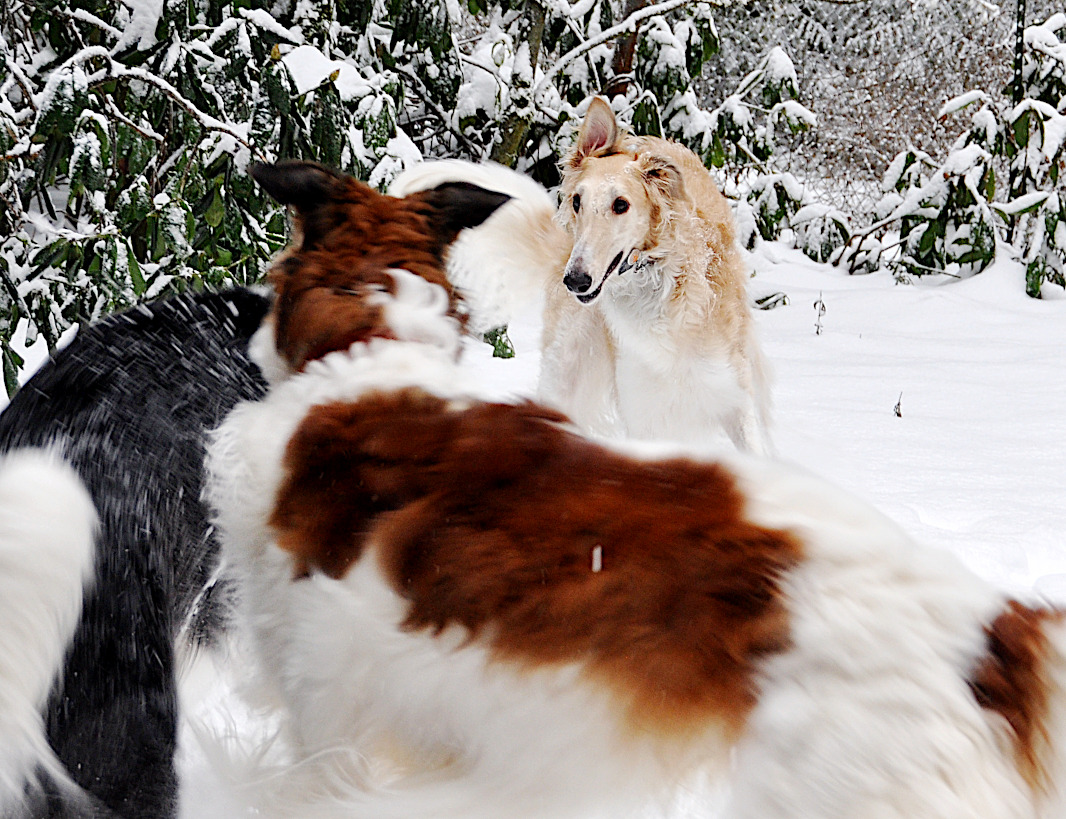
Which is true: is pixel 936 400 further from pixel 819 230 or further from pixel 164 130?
pixel 819 230

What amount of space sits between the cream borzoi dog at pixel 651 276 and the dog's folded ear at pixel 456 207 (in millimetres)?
1540

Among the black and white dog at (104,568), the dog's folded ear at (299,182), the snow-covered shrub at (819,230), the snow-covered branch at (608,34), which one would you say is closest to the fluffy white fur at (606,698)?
the black and white dog at (104,568)

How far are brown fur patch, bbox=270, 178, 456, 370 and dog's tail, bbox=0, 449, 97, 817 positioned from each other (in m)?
0.66

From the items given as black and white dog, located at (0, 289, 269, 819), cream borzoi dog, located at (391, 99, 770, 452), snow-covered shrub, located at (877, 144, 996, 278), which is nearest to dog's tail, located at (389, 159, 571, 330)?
cream borzoi dog, located at (391, 99, 770, 452)

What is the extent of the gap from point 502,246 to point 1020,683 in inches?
116

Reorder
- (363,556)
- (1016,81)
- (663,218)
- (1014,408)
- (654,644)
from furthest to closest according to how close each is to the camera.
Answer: (1016,81) → (1014,408) → (663,218) → (363,556) → (654,644)

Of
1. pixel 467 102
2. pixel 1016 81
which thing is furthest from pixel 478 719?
pixel 1016 81

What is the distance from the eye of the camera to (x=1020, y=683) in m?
1.18

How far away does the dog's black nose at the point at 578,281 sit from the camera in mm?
3959

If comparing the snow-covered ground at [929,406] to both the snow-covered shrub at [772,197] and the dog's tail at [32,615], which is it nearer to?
the dog's tail at [32,615]

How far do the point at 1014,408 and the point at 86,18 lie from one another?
16.6 ft

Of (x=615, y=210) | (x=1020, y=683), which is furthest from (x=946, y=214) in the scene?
(x=1020, y=683)

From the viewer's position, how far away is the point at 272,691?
1765 mm

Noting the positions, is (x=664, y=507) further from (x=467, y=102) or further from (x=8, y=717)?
(x=467, y=102)
